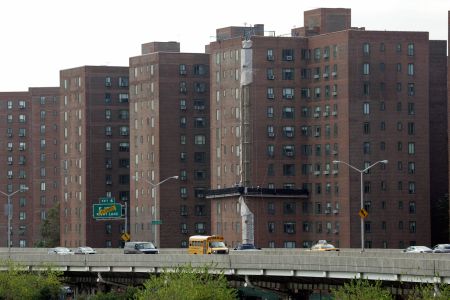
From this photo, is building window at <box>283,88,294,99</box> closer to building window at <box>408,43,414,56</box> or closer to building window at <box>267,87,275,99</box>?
building window at <box>267,87,275,99</box>

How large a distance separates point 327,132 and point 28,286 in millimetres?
71490

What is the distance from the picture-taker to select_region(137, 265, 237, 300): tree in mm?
99000

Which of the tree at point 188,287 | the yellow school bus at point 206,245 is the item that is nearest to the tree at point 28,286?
the yellow school bus at point 206,245

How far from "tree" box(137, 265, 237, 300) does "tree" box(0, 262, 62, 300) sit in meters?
22.3

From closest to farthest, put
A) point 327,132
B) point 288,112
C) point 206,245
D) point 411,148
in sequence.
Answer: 1. point 206,245
2. point 411,148
3. point 327,132
4. point 288,112

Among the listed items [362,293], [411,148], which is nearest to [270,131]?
[411,148]

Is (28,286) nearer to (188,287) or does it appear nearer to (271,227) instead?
(188,287)

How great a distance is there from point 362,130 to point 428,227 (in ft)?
47.2

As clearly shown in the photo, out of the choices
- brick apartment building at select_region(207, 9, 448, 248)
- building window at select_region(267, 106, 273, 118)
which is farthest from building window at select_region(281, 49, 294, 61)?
building window at select_region(267, 106, 273, 118)

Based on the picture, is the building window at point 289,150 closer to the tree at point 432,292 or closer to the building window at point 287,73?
the building window at point 287,73

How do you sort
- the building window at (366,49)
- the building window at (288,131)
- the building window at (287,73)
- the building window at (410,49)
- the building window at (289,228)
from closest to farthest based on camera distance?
the building window at (366,49) < the building window at (410,49) < the building window at (289,228) < the building window at (287,73) < the building window at (288,131)

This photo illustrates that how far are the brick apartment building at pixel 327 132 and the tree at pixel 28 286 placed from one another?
2479 inches

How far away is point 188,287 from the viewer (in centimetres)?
9994

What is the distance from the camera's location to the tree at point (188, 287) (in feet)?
325
